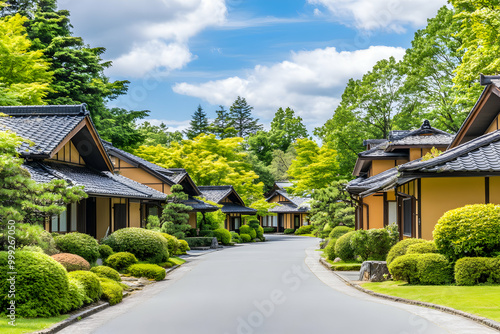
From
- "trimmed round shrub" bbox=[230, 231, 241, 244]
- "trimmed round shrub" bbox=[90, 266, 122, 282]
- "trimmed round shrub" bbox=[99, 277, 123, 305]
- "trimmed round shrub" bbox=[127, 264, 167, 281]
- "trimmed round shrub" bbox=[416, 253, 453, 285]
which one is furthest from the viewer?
"trimmed round shrub" bbox=[230, 231, 241, 244]

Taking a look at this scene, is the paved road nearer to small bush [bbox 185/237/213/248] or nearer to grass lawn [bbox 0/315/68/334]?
grass lawn [bbox 0/315/68/334]

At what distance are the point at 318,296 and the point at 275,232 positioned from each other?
6884cm

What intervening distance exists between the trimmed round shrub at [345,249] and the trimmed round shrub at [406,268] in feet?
28.0

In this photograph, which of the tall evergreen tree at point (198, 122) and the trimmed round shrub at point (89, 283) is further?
the tall evergreen tree at point (198, 122)

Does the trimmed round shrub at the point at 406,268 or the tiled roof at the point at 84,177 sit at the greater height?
the tiled roof at the point at 84,177

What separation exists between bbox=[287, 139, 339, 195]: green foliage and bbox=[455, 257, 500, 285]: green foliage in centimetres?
3913

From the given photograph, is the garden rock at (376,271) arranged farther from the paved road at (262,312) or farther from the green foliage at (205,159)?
the green foliage at (205,159)

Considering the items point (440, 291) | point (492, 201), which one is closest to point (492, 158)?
point (492, 201)

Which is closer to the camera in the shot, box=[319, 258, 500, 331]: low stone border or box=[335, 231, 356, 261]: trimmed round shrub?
box=[319, 258, 500, 331]: low stone border

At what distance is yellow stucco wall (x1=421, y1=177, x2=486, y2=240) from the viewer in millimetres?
17125

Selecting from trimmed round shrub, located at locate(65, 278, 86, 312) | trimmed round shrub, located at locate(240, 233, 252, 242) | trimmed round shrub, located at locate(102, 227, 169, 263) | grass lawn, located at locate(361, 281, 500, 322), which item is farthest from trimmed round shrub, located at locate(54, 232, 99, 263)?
trimmed round shrub, located at locate(240, 233, 252, 242)

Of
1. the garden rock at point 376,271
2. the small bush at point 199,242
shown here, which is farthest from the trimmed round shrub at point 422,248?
the small bush at point 199,242

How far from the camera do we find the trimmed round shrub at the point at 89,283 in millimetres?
12677

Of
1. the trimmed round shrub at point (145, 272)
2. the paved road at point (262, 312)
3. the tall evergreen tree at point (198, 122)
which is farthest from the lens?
the tall evergreen tree at point (198, 122)
